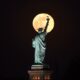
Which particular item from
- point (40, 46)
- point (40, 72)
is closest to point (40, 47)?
point (40, 46)

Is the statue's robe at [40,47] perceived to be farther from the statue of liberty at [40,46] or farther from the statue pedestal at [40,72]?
the statue pedestal at [40,72]

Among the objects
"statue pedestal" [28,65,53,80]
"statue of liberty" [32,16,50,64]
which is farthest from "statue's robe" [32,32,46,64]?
"statue pedestal" [28,65,53,80]

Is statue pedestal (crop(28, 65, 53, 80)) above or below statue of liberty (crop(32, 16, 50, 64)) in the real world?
below

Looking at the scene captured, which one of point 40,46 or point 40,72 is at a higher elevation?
point 40,46

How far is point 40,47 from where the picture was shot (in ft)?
36.3

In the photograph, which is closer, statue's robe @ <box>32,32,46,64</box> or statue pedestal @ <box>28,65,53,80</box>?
statue pedestal @ <box>28,65,53,80</box>

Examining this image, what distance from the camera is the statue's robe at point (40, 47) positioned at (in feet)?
35.9

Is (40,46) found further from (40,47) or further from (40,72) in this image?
(40,72)

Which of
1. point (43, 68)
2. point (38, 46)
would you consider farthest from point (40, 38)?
point (43, 68)

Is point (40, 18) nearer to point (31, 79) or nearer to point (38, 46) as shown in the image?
point (38, 46)

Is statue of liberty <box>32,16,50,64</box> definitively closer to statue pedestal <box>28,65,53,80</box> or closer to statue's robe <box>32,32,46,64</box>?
statue's robe <box>32,32,46,64</box>

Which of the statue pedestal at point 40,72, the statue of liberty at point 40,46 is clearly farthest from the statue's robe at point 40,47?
the statue pedestal at point 40,72

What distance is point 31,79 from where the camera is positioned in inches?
430

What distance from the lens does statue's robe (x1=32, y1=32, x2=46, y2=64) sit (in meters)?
10.9
